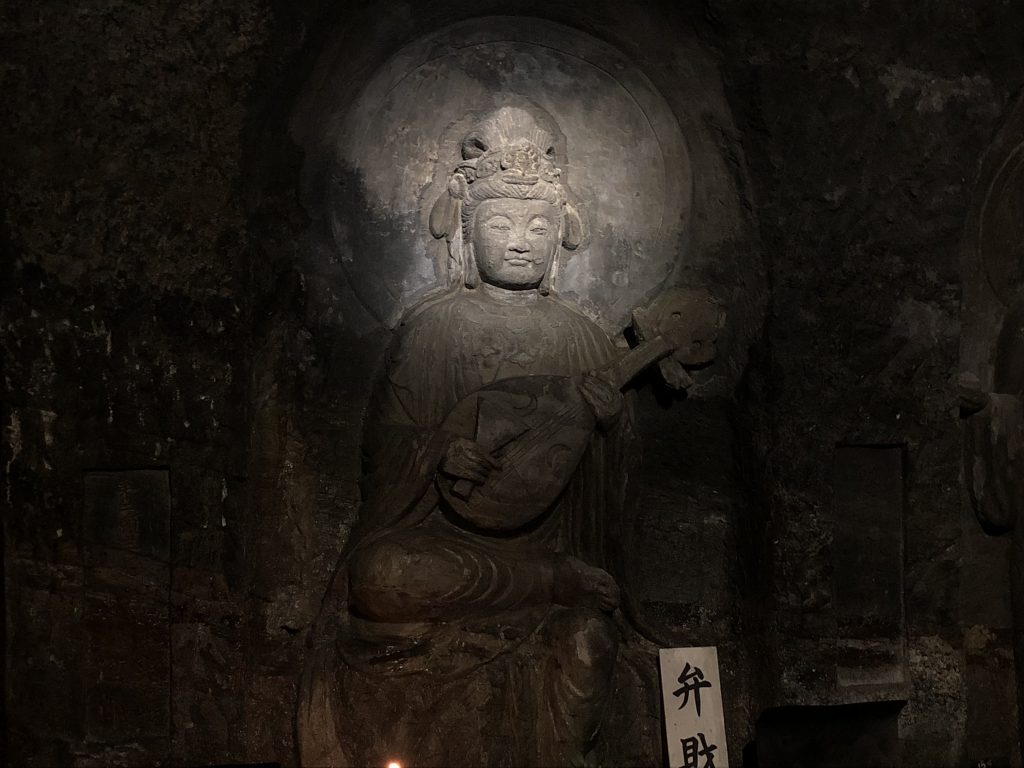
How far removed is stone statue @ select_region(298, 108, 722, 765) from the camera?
4301 mm

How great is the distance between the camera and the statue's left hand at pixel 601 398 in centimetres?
457

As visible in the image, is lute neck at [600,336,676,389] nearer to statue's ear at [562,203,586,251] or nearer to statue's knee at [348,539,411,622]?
statue's ear at [562,203,586,251]

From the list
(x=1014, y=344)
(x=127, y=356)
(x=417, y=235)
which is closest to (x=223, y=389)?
(x=127, y=356)

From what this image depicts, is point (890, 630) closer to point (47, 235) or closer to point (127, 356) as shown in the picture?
point (127, 356)

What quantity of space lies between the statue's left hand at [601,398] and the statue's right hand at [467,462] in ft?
1.28

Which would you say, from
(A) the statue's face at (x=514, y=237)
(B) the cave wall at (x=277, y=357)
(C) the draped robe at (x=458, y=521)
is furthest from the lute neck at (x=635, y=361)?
(A) the statue's face at (x=514, y=237)

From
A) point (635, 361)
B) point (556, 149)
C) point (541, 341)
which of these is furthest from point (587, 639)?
point (556, 149)

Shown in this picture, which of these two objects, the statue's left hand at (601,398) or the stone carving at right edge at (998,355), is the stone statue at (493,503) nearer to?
the statue's left hand at (601,398)

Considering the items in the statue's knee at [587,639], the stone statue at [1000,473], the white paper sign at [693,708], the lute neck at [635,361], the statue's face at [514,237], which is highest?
the statue's face at [514,237]

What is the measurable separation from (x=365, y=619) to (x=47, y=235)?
1.54 m

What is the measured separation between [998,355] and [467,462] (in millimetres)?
1942

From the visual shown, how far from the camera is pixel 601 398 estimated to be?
15.0ft

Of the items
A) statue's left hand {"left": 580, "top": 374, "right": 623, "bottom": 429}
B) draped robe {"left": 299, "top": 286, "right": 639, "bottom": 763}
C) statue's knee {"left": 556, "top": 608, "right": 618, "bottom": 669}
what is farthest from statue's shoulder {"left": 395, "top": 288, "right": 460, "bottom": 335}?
statue's knee {"left": 556, "top": 608, "right": 618, "bottom": 669}

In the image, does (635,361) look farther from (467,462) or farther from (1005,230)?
(1005,230)
